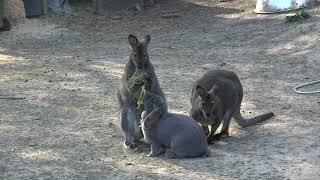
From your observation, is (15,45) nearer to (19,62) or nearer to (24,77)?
(19,62)

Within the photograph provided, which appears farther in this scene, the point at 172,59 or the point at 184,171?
the point at 172,59

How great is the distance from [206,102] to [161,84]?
2745 millimetres

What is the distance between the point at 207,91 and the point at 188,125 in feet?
2.41

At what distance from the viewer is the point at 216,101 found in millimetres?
6234

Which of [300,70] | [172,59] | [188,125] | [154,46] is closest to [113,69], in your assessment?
[172,59]

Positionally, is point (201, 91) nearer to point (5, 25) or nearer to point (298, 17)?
point (298, 17)

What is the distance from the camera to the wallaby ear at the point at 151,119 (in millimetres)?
5773

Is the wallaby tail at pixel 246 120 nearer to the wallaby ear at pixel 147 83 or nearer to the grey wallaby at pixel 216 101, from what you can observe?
the grey wallaby at pixel 216 101

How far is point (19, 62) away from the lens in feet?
34.5

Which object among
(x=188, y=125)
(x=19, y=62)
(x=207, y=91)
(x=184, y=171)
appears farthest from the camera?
(x=19, y=62)

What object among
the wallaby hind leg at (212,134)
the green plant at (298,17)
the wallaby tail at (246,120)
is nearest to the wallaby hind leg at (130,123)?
the wallaby hind leg at (212,134)

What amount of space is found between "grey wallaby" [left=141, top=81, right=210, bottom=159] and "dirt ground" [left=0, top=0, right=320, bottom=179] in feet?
0.43

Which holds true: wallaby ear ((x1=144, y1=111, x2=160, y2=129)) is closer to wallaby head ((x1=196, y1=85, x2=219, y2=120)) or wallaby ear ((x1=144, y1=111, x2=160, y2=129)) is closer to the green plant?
wallaby head ((x1=196, y1=85, x2=219, y2=120))

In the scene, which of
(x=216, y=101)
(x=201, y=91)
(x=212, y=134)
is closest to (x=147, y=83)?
(x=201, y=91)
